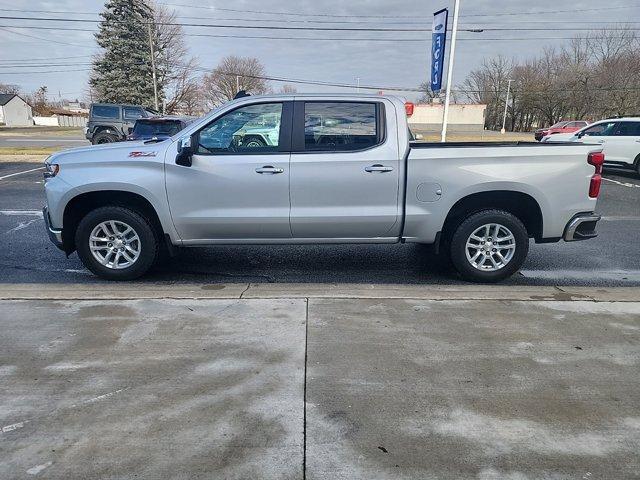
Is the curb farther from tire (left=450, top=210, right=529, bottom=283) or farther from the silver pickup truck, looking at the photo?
the silver pickup truck

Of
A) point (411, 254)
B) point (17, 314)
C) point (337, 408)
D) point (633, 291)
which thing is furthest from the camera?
point (411, 254)

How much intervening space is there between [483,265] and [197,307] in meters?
2.91

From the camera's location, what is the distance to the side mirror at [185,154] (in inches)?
188

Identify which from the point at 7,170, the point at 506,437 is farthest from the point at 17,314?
the point at 7,170

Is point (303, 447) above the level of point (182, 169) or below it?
below

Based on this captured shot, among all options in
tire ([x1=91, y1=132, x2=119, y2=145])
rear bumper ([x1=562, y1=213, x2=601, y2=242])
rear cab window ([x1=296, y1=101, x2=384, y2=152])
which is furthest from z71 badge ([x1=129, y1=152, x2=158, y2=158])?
tire ([x1=91, y1=132, x2=119, y2=145])

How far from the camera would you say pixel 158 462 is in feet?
7.84

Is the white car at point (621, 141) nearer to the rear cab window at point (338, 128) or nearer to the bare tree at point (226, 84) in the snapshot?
the rear cab window at point (338, 128)

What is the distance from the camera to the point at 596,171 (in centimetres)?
493

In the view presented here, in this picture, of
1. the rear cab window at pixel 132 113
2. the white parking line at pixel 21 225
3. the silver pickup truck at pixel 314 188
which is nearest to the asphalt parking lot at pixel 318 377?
the silver pickup truck at pixel 314 188

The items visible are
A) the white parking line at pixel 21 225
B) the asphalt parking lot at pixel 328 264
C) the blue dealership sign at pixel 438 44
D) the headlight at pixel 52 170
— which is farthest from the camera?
the blue dealership sign at pixel 438 44

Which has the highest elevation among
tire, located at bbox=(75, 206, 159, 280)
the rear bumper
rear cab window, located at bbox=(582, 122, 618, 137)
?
rear cab window, located at bbox=(582, 122, 618, 137)

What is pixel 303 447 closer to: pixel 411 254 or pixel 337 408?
pixel 337 408

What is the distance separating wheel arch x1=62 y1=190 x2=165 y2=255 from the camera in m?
5.01
